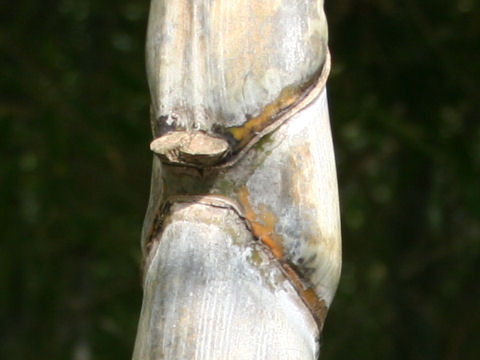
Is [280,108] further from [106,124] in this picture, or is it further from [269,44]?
[106,124]

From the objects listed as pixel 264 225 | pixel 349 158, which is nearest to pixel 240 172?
pixel 264 225

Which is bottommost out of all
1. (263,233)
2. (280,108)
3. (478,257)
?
(478,257)

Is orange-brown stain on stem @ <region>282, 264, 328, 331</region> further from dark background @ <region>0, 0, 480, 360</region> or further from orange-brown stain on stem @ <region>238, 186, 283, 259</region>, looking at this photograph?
dark background @ <region>0, 0, 480, 360</region>

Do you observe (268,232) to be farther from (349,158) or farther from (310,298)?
(349,158)

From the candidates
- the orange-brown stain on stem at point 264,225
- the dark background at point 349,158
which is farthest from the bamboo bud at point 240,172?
the dark background at point 349,158

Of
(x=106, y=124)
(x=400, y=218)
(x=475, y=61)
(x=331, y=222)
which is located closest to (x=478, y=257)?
(x=400, y=218)

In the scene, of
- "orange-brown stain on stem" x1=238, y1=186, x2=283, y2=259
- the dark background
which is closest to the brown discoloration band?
"orange-brown stain on stem" x1=238, y1=186, x2=283, y2=259
